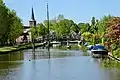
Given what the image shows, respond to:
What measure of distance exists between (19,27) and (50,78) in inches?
2793

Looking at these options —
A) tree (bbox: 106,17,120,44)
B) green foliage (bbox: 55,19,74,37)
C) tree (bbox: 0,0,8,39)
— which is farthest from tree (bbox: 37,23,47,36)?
tree (bbox: 106,17,120,44)

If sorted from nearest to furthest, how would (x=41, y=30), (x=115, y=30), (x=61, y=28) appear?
1. (x=115, y=30)
2. (x=41, y=30)
3. (x=61, y=28)

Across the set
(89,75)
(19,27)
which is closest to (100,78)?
(89,75)

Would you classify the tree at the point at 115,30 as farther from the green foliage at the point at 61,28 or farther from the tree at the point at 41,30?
the green foliage at the point at 61,28

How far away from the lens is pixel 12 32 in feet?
297

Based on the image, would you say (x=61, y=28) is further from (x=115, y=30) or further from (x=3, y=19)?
(x=115, y=30)

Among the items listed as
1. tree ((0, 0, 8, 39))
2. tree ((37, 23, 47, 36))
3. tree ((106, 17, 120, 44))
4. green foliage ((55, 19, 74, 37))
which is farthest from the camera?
green foliage ((55, 19, 74, 37))

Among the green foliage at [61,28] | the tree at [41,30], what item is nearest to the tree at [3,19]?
the tree at [41,30]

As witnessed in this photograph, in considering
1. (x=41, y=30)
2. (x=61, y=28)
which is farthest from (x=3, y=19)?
(x=61, y=28)

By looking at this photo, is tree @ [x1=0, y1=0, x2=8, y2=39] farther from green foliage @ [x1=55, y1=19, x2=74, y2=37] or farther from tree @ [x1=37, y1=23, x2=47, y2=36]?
green foliage @ [x1=55, y1=19, x2=74, y2=37]

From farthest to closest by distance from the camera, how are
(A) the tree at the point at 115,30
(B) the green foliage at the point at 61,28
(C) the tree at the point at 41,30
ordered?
(B) the green foliage at the point at 61,28, (C) the tree at the point at 41,30, (A) the tree at the point at 115,30

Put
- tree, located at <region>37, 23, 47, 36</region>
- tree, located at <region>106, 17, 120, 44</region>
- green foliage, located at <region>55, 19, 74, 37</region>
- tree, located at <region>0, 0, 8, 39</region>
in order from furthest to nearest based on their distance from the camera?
1. green foliage, located at <region>55, 19, 74, 37</region>
2. tree, located at <region>37, 23, 47, 36</region>
3. tree, located at <region>0, 0, 8, 39</region>
4. tree, located at <region>106, 17, 120, 44</region>

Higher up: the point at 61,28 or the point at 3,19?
the point at 61,28

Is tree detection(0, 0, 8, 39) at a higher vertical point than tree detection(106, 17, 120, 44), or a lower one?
higher
